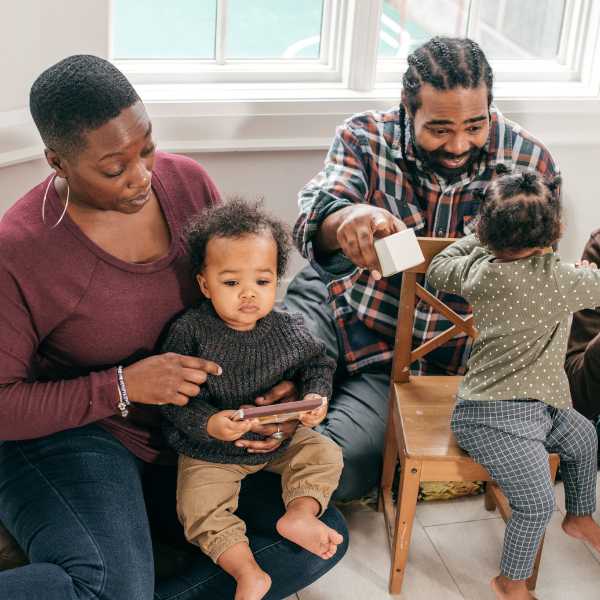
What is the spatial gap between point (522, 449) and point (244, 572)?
0.64 meters

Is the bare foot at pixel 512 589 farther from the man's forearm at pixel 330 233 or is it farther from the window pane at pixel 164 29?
the window pane at pixel 164 29

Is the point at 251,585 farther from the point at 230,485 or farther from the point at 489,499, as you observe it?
the point at 489,499

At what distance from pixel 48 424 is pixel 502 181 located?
1.03 m

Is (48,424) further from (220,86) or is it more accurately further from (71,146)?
(220,86)

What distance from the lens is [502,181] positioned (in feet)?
5.74

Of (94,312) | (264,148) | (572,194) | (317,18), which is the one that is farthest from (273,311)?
(572,194)

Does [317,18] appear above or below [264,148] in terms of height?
above

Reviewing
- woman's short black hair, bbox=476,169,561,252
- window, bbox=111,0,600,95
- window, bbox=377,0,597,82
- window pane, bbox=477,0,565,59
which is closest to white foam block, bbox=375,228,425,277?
woman's short black hair, bbox=476,169,561,252

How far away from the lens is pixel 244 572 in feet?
5.53

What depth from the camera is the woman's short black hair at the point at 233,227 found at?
1.70m

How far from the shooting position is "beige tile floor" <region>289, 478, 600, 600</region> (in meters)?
2.05

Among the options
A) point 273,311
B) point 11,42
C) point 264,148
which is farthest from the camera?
point 264,148

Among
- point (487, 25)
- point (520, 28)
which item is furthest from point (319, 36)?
point (520, 28)

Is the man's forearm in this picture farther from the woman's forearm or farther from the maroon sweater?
the woman's forearm
